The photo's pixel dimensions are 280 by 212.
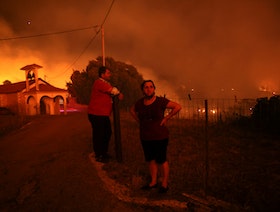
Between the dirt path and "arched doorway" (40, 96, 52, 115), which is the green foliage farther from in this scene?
the dirt path

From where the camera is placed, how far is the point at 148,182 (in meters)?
4.07

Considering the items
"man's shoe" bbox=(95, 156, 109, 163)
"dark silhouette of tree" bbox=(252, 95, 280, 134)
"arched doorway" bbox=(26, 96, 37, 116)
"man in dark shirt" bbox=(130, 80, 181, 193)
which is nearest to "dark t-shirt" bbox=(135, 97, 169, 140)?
"man in dark shirt" bbox=(130, 80, 181, 193)

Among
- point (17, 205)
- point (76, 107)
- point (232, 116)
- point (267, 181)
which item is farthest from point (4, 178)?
point (76, 107)

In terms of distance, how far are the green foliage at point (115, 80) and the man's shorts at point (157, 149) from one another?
Result: 114 ft

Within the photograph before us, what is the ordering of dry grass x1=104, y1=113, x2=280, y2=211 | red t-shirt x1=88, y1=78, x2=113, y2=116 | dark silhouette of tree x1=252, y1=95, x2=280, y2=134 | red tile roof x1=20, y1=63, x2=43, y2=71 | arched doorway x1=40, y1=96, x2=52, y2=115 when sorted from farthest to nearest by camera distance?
arched doorway x1=40, y1=96, x2=52, y2=115 < red tile roof x1=20, y1=63, x2=43, y2=71 < dark silhouette of tree x1=252, y1=95, x2=280, y2=134 < red t-shirt x1=88, y1=78, x2=113, y2=116 < dry grass x1=104, y1=113, x2=280, y2=211

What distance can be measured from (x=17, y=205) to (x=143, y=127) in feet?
7.02

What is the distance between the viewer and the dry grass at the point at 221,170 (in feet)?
11.7

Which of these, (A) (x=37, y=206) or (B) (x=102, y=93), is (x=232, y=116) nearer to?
(B) (x=102, y=93)

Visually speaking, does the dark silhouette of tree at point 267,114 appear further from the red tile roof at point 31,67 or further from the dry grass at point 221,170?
the red tile roof at point 31,67

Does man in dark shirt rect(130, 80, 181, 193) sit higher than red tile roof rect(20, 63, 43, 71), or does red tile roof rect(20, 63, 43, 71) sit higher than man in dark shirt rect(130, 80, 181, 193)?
red tile roof rect(20, 63, 43, 71)

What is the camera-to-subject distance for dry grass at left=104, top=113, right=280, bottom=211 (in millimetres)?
3570

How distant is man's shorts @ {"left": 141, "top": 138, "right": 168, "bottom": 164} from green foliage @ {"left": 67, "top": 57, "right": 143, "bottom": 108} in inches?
1364

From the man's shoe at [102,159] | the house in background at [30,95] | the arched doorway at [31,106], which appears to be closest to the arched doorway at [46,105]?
the house in background at [30,95]

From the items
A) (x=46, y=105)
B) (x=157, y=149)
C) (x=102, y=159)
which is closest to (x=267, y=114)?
(x=102, y=159)
